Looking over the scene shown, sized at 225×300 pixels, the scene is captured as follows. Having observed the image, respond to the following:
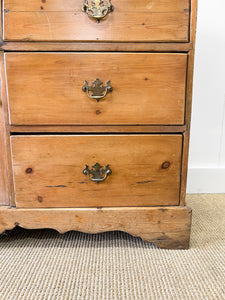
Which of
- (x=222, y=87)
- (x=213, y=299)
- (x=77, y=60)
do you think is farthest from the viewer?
(x=222, y=87)

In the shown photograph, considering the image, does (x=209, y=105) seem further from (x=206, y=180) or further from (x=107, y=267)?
(x=107, y=267)

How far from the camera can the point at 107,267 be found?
792mm

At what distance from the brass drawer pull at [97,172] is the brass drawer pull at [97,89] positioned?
0.21 metres

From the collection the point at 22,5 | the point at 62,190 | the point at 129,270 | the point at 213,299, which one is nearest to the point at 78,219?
the point at 62,190

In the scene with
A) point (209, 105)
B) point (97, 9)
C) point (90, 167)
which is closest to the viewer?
point (97, 9)

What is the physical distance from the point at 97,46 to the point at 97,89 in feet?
0.40

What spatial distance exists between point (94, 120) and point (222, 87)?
820mm

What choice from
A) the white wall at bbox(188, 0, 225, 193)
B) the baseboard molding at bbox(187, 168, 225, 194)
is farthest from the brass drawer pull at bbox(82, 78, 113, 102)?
the baseboard molding at bbox(187, 168, 225, 194)

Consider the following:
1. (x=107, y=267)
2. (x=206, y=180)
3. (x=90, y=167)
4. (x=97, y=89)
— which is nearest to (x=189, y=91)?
(x=97, y=89)

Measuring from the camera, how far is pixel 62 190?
0.85m

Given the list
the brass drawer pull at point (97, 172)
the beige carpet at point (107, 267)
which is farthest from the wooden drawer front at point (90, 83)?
the beige carpet at point (107, 267)

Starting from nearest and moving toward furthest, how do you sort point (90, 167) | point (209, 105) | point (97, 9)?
point (97, 9) < point (90, 167) < point (209, 105)

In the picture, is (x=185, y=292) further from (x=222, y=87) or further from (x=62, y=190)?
(x=222, y=87)

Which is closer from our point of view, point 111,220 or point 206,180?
point 111,220
